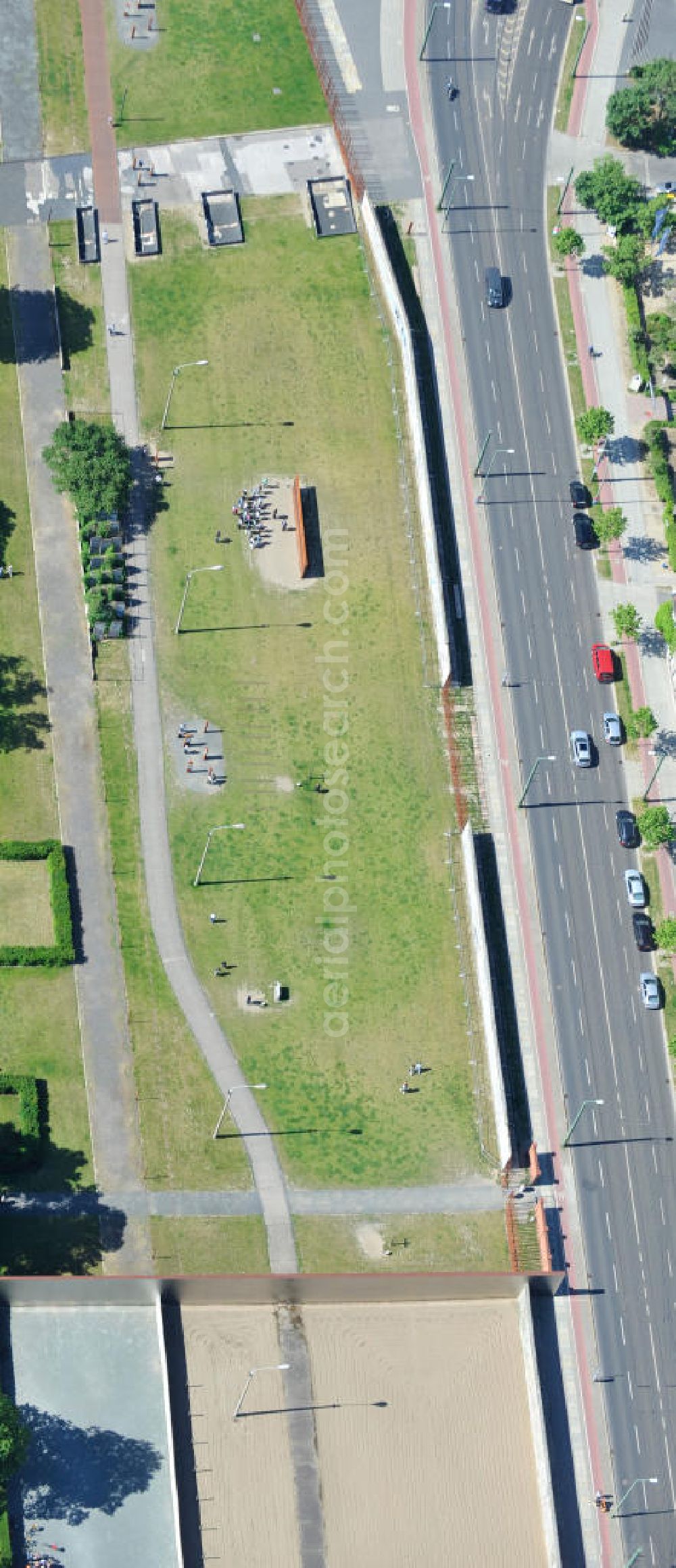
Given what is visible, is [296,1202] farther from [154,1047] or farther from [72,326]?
[72,326]

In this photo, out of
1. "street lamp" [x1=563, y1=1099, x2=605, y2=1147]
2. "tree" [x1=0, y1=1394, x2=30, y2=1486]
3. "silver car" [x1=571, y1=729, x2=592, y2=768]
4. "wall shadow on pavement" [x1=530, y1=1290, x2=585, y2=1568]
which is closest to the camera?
"tree" [x1=0, y1=1394, x2=30, y2=1486]

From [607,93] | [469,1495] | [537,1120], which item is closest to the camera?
[469,1495]

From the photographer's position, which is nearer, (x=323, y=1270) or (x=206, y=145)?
(x=323, y=1270)

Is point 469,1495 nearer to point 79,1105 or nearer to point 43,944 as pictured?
point 79,1105

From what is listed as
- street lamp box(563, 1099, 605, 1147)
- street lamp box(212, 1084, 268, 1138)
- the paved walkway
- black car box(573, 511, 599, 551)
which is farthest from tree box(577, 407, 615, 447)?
the paved walkway

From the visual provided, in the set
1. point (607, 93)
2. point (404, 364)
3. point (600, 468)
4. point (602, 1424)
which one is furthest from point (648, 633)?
point (602, 1424)

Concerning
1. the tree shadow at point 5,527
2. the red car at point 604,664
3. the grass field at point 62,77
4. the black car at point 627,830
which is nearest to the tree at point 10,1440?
the black car at point 627,830

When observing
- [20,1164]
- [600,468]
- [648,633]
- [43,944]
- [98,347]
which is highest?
[98,347]

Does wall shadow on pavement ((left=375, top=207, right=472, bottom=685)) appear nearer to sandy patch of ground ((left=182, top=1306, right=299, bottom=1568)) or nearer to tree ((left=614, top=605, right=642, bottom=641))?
tree ((left=614, top=605, right=642, bottom=641))
